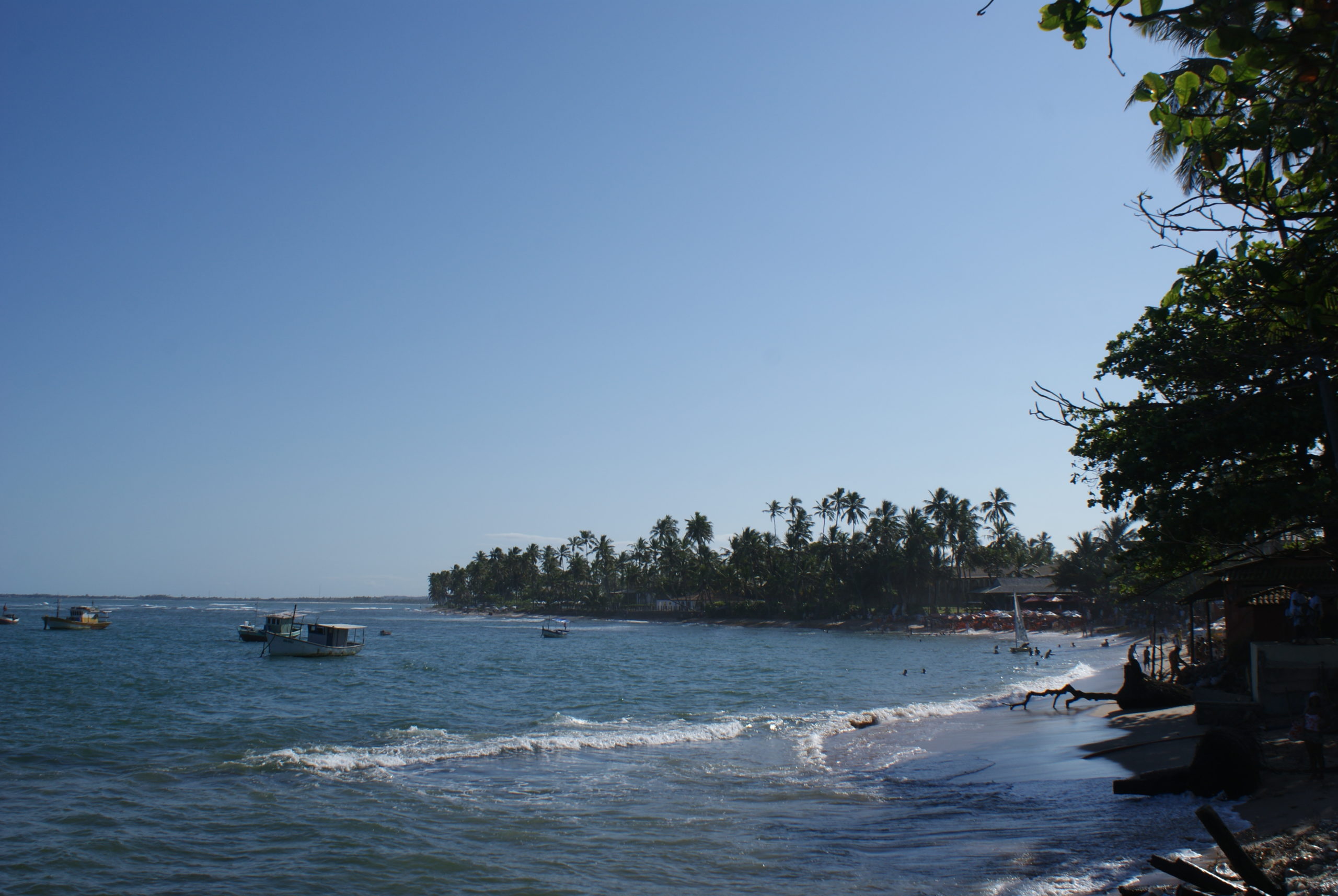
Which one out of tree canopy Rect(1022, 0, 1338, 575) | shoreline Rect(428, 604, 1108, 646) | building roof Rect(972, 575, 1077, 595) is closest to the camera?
tree canopy Rect(1022, 0, 1338, 575)

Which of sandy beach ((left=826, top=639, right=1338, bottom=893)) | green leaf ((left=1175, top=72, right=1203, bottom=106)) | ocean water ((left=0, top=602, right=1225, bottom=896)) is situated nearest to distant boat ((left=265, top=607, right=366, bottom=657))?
ocean water ((left=0, top=602, right=1225, bottom=896))

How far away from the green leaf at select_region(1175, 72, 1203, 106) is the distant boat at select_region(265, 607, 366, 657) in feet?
187

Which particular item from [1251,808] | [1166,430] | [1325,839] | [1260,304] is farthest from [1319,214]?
[1166,430]

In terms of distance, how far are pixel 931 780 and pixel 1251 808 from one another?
21.9 ft

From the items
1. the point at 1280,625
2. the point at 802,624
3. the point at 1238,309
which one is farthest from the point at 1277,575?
the point at 802,624

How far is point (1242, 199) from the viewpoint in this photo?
6.15 metres

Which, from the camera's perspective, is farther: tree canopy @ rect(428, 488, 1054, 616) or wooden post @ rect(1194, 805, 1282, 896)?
tree canopy @ rect(428, 488, 1054, 616)

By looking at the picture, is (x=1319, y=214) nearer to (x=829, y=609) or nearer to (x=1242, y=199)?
(x=1242, y=199)

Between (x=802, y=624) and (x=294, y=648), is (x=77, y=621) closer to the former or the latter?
(x=294, y=648)

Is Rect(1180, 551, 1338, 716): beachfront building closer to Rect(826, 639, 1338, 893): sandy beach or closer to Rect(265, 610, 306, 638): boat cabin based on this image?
Rect(826, 639, 1338, 893): sandy beach

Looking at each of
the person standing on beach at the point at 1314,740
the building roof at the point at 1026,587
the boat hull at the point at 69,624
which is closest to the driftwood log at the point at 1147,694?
the person standing on beach at the point at 1314,740

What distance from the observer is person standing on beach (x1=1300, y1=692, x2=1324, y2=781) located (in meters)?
12.0

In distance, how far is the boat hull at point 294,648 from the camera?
5531 cm

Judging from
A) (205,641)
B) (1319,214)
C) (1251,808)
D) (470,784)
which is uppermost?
(1319,214)
